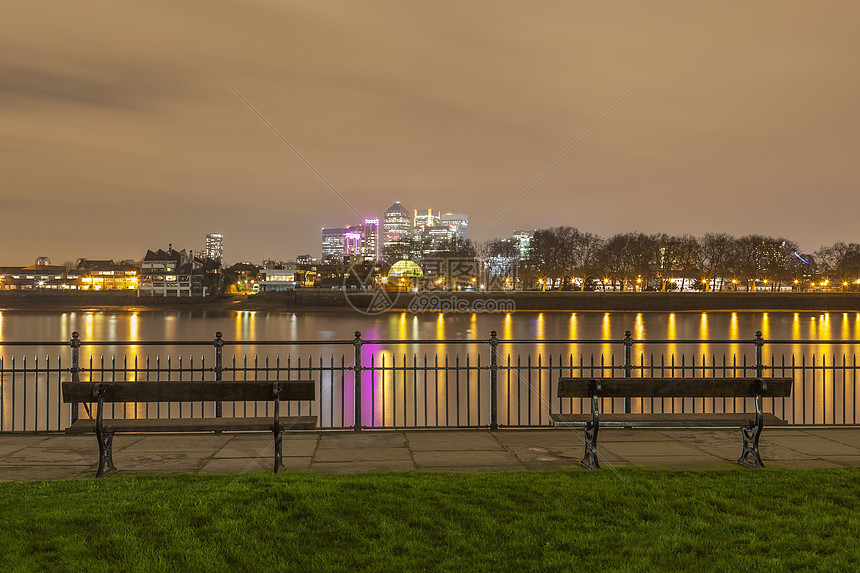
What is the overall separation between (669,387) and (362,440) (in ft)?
14.1

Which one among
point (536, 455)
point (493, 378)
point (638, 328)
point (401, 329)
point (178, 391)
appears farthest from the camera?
point (638, 328)

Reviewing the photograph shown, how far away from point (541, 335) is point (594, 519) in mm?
56218

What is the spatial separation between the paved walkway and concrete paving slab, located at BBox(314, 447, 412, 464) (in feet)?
0.04

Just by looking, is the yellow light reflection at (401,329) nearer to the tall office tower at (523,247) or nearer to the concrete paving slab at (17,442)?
the concrete paving slab at (17,442)

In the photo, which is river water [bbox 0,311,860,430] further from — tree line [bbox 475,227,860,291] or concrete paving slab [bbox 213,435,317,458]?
tree line [bbox 475,227,860,291]

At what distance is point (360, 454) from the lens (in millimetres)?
8891

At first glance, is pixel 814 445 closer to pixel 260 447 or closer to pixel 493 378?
pixel 493 378

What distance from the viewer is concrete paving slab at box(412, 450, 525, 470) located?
8.30 metres

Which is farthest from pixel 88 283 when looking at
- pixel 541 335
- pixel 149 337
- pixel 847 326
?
pixel 847 326

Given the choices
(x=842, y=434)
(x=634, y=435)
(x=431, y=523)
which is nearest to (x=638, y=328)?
(x=842, y=434)

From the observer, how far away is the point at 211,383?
771 cm

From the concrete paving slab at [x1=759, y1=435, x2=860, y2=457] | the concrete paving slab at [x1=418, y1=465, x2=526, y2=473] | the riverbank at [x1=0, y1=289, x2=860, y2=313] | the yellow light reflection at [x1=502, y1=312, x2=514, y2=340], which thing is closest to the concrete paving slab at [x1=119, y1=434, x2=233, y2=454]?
the concrete paving slab at [x1=418, y1=465, x2=526, y2=473]

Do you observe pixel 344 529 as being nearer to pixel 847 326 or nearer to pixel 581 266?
pixel 847 326

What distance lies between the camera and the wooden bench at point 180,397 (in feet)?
25.2
